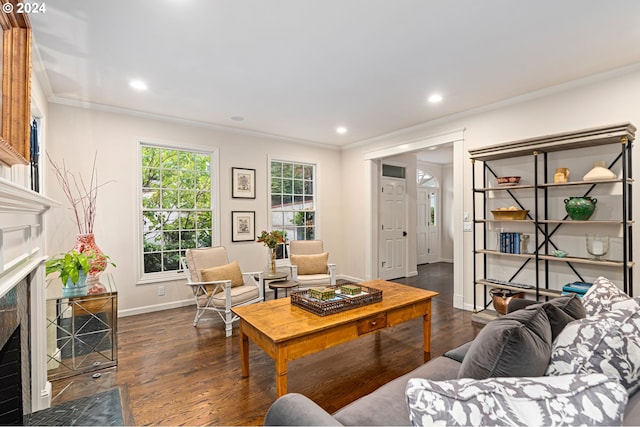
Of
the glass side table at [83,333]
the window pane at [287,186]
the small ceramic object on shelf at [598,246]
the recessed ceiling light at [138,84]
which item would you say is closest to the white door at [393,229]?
the window pane at [287,186]

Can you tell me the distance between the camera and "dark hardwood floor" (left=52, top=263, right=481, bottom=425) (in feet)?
6.87

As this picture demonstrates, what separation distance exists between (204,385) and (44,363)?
1059 millimetres

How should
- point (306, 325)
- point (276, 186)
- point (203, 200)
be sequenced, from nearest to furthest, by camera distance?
point (306, 325), point (203, 200), point (276, 186)

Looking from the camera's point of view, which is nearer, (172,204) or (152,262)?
(152,262)

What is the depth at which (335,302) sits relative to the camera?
240cm

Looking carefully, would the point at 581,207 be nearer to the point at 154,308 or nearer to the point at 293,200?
the point at 293,200

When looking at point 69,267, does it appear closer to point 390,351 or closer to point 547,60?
point 390,351

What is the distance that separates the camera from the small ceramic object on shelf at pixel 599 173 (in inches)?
115

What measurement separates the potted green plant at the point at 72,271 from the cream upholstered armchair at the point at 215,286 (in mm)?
1010

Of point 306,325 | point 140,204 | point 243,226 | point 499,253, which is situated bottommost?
point 306,325

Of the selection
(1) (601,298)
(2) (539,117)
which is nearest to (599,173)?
(2) (539,117)

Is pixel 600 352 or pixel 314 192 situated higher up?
pixel 314 192

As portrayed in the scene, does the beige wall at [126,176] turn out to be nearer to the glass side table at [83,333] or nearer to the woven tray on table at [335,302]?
the glass side table at [83,333]

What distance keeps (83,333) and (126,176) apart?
205 cm
